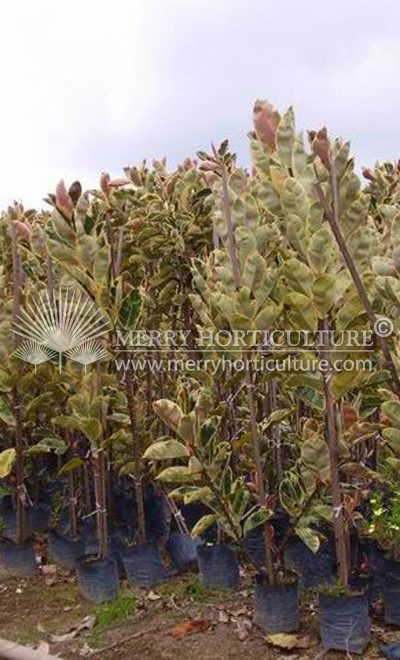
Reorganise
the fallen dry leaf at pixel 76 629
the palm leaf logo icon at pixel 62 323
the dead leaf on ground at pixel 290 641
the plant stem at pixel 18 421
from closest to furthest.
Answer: the dead leaf on ground at pixel 290 641
the fallen dry leaf at pixel 76 629
the palm leaf logo icon at pixel 62 323
the plant stem at pixel 18 421

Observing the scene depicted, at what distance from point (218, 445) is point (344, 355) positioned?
0.57 meters

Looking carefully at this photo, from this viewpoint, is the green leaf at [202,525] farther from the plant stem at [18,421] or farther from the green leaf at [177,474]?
the plant stem at [18,421]

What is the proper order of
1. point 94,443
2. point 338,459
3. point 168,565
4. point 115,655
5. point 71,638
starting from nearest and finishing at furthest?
1. point 338,459
2. point 115,655
3. point 71,638
4. point 94,443
5. point 168,565

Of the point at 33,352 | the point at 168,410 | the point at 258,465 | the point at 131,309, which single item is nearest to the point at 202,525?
the point at 258,465

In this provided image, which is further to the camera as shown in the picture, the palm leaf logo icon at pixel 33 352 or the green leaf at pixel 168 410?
the palm leaf logo icon at pixel 33 352

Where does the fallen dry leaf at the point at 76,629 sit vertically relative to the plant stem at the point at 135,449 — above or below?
below

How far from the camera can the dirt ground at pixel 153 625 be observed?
2.87 m

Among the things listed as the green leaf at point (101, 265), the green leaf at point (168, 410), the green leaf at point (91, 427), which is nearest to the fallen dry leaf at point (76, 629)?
the green leaf at point (91, 427)

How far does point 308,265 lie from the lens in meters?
2.80

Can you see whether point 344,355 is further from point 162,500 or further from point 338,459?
point 162,500

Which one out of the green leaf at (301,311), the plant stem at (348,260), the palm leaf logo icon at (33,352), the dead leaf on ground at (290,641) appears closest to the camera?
the plant stem at (348,260)

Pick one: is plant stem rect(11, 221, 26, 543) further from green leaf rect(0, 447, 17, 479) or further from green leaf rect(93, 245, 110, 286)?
green leaf rect(93, 245, 110, 286)

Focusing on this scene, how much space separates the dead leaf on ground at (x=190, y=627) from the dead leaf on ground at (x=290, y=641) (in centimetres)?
28

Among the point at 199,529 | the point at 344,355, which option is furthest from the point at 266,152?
the point at 199,529
